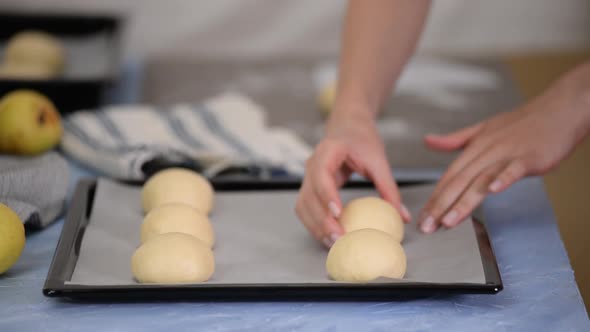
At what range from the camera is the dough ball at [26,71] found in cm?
189

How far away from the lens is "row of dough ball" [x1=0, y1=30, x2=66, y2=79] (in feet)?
6.31

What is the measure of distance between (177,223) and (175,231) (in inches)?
0.6

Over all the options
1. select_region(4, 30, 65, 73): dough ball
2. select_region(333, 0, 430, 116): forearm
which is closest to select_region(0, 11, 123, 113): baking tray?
select_region(4, 30, 65, 73): dough ball

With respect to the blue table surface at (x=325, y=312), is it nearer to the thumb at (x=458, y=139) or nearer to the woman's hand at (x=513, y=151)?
the woman's hand at (x=513, y=151)

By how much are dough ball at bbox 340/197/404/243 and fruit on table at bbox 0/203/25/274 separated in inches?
18.5

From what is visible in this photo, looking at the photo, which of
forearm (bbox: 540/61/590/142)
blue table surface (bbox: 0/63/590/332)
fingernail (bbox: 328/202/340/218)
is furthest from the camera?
forearm (bbox: 540/61/590/142)

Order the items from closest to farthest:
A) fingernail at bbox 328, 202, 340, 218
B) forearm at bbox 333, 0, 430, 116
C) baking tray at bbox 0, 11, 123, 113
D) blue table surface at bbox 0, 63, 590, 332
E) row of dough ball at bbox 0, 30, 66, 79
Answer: blue table surface at bbox 0, 63, 590, 332 < fingernail at bbox 328, 202, 340, 218 < forearm at bbox 333, 0, 430, 116 < baking tray at bbox 0, 11, 123, 113 < row of dough ball at bbox 0, 30, 66, 79

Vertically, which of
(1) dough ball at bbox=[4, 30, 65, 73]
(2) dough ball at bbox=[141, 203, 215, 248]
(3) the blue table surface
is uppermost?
(1) dough ball at bbox=[4, 30, 65, 73]

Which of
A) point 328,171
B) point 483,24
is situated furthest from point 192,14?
point 328,171

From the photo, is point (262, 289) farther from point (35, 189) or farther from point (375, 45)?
point (375, 45)

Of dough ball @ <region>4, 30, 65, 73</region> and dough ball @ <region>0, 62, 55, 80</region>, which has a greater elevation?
dough ball @ <region>4, 30, 65, 73</region>

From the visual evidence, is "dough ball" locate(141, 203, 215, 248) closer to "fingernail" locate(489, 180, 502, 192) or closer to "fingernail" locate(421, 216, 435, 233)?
"fingernail" locate(421, 216, 435, 233)

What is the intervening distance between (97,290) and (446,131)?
3.21 feet

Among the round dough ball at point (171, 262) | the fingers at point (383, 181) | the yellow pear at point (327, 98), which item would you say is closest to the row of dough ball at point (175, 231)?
the round dough ball at point (171, 262)
